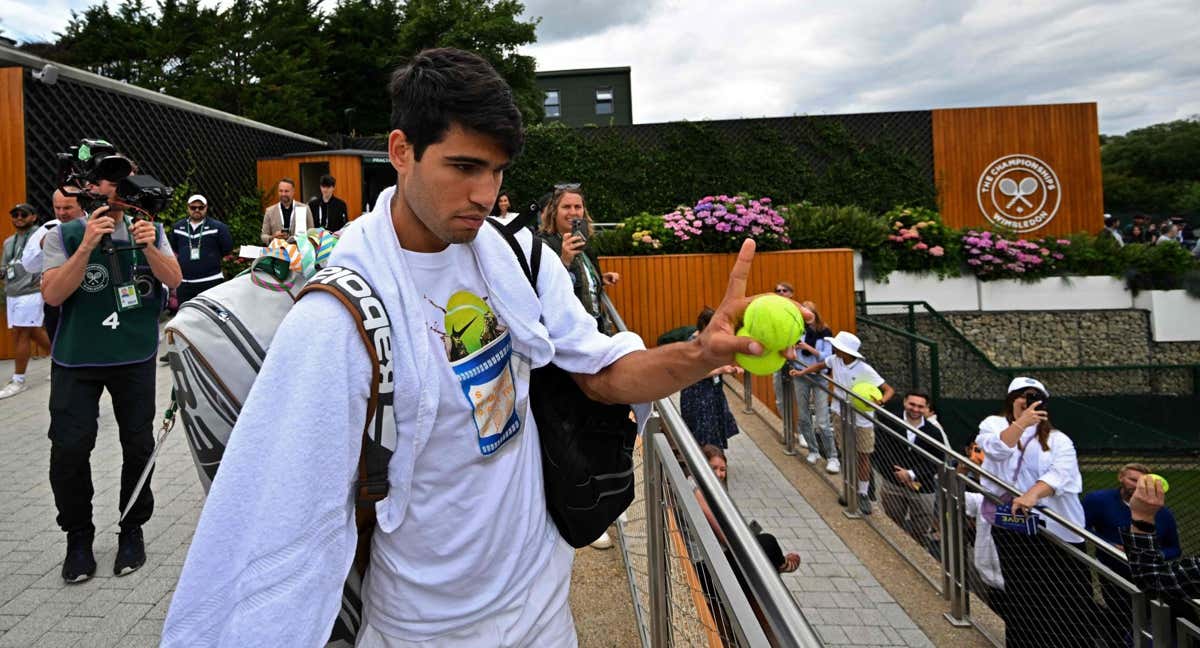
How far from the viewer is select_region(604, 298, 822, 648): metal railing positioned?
1.18 metres

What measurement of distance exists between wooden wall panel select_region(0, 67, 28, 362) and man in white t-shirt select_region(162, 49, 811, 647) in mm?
10177

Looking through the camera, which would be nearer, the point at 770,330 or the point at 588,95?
the point at 770,330

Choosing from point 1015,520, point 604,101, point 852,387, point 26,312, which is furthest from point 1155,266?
point 604,101

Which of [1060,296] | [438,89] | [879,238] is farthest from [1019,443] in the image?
[1060,296]

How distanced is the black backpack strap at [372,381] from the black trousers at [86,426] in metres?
2.61

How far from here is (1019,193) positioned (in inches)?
A: 699

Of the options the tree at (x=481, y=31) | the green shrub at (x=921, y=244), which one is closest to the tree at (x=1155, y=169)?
the tree at (x=481, y=31)

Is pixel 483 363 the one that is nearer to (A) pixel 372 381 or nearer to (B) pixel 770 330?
(A) pixel 372 381

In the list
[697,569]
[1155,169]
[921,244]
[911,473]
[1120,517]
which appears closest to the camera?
[697,569]

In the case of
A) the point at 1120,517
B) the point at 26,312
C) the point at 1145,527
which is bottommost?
the point at 1120,517

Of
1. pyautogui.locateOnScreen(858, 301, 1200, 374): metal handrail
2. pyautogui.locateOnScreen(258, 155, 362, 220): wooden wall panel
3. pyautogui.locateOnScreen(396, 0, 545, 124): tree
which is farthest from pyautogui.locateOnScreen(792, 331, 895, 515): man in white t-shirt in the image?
pyautogui.locateOnScreen(396, 0, 545, 124): tree

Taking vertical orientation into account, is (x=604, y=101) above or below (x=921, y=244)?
above

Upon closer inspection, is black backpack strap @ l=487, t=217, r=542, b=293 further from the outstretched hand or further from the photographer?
the photographer

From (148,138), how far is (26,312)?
5.26 metres
